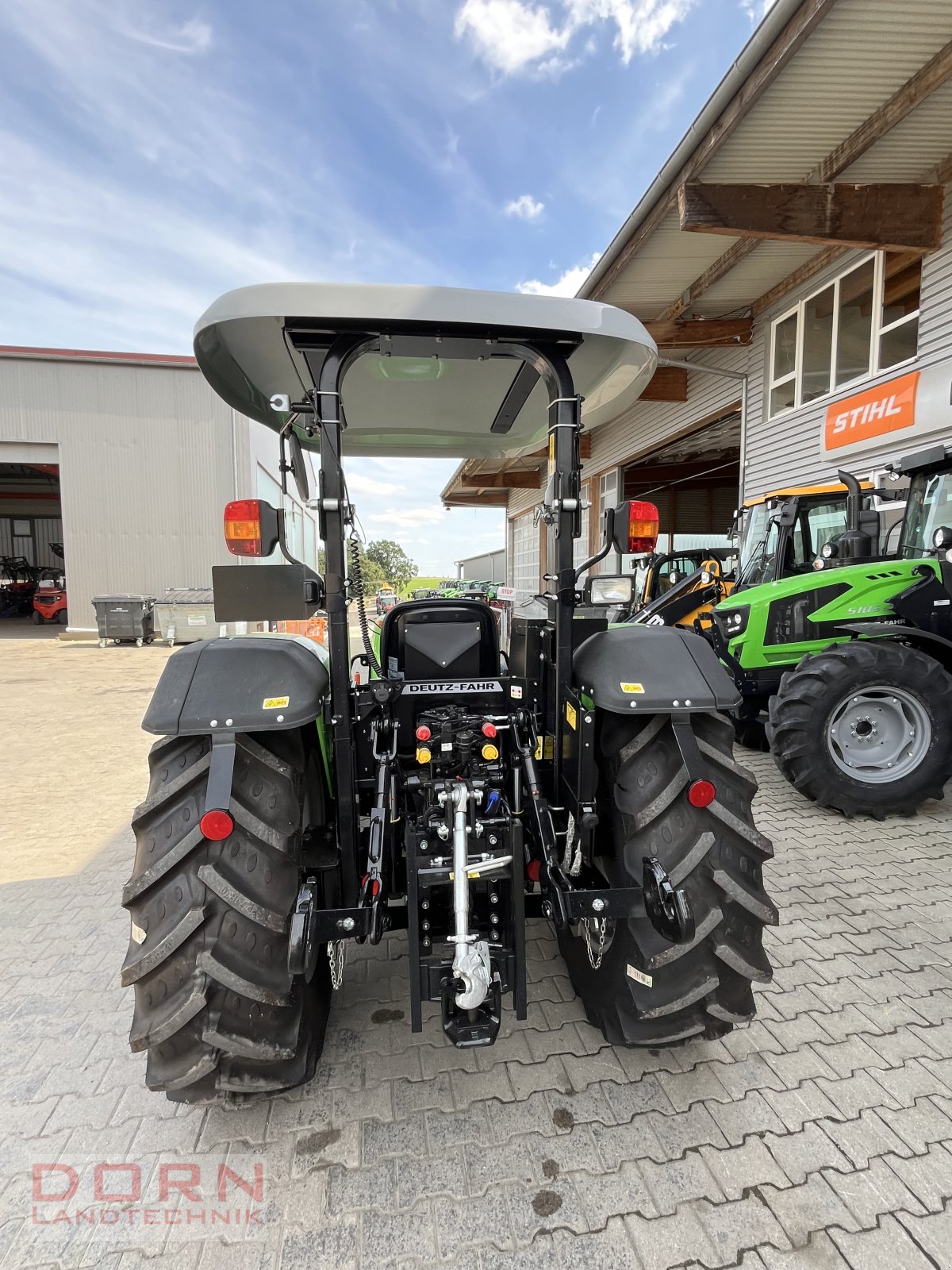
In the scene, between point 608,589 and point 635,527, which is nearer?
point 635,527

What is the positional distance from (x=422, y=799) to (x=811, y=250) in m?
8.29

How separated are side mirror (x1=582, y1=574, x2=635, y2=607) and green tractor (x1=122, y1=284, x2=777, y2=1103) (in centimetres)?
1

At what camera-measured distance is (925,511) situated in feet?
15.9

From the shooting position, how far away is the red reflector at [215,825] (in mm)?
1651

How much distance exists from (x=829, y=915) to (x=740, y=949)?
1.49 m

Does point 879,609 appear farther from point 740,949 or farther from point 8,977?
point 8,977

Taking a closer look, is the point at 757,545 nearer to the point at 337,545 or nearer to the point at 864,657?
the point at 864,657

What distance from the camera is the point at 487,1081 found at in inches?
78.0

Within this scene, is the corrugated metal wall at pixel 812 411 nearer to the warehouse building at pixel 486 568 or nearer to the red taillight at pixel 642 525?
the red taillight at pixel 642 525

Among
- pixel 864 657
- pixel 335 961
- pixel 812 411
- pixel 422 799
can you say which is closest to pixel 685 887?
pixel 422 799

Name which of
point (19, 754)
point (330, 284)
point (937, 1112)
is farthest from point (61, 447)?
point (937, 1112)

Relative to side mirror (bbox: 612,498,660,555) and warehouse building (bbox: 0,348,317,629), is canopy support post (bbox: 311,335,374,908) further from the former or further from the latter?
warehouse building (bbox: 0,348,317,629)

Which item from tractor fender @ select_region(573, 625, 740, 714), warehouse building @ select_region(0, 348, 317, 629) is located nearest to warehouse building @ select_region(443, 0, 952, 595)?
tractor fender @ select_region(573, 625, 740, 714)

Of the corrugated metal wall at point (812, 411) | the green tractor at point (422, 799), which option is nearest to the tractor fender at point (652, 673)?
the green tractor at point (422, 799)
